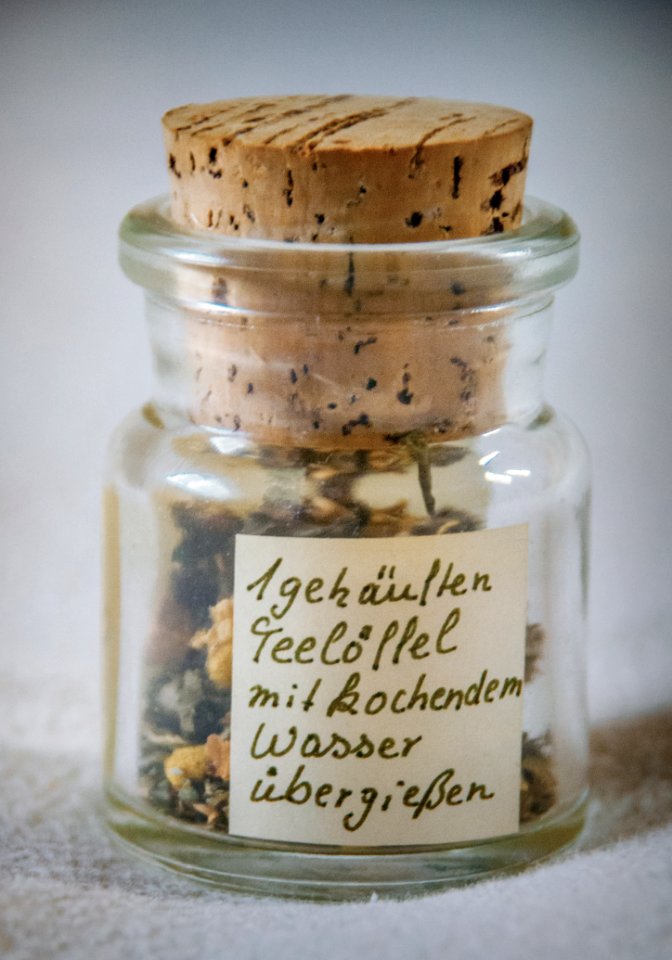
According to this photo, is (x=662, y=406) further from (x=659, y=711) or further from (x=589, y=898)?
(x=589, y=898)

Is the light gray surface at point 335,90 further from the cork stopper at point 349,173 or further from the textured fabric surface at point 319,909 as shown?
the cork stopper at point 349,173

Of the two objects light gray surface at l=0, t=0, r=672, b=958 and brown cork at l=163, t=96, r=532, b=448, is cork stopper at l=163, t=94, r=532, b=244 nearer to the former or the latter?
brown cork at l=163, t=96, r=532, b=448

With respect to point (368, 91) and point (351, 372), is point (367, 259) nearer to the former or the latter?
point (351, 372)

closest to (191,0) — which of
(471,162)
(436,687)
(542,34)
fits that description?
(542,34)

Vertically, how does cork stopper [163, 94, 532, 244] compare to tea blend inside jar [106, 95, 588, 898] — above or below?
above

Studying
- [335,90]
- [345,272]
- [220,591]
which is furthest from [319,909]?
[335,90]

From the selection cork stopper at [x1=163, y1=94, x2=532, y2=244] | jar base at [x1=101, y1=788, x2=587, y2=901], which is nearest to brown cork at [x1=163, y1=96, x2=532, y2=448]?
cork stopper at [x1=163, y1=94, x2=532, y2=244]
